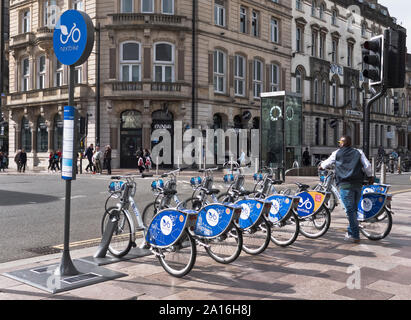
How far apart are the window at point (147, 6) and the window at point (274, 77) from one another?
11672 mm

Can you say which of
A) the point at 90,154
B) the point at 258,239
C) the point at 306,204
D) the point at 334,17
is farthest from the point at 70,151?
the point at 334,17

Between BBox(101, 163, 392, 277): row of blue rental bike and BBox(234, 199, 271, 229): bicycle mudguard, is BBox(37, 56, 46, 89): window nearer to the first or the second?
BBox(101, 163, 392, 277): row of blue rental bike

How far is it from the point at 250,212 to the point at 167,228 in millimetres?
1612

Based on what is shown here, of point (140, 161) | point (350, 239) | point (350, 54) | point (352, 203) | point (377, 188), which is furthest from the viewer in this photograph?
point (350, 54)

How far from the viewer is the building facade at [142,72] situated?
29797 millimetres

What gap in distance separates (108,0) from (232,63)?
9726 mm

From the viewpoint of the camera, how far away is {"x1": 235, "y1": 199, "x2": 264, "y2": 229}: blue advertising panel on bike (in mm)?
6441

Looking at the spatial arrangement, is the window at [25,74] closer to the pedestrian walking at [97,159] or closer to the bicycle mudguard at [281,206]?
the pedestrian walking at [97,159]

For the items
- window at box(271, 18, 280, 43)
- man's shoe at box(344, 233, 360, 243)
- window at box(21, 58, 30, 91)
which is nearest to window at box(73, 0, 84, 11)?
window at box(21, 58, 30, 91)

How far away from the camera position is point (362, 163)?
733 cm

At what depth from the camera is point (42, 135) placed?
3425 cm

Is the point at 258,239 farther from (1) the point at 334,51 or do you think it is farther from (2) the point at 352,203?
(1) the point at 334,51
